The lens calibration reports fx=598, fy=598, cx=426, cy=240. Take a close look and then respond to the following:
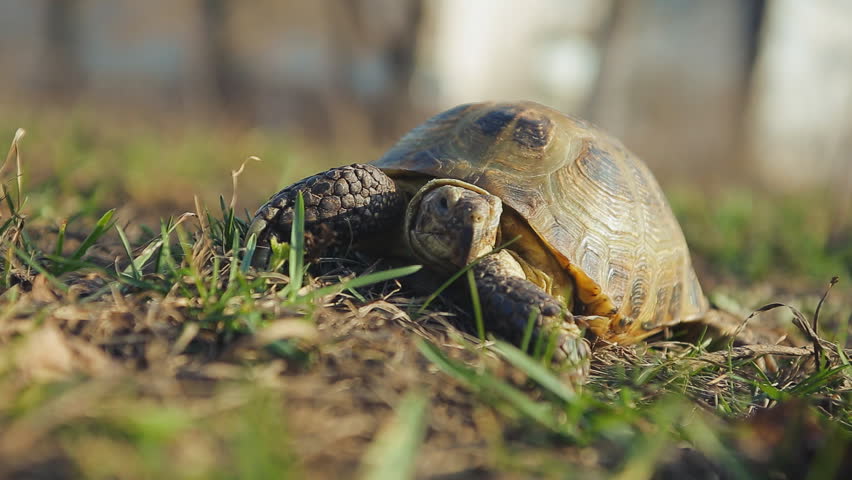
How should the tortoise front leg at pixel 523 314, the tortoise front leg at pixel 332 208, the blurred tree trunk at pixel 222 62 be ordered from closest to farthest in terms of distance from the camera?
the tortoise front leg at pixel 523 314, the tortoise front leg at pixel 332 208, the blurred tree trunk at pixel 222 62

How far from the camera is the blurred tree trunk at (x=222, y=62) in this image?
10.9 meters

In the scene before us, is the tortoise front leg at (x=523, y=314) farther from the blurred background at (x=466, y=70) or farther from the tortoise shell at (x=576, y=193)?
the blurred background at (x=466, y=70)

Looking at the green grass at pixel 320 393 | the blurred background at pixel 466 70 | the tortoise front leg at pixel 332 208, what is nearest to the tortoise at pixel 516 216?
the tortoise front leg at pixel 332 208

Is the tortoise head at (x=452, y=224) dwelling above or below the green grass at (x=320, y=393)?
above

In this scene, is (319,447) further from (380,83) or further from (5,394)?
(380,83)

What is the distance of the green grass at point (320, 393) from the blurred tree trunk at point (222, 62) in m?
9.57

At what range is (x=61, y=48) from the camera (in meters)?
11.5

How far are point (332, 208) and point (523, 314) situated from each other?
2.51ft

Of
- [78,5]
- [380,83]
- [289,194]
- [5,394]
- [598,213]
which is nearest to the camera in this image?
[5,394]

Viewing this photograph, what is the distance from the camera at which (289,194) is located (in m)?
2.11

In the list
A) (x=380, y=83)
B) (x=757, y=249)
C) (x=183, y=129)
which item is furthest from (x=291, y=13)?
(x=757, y=249)

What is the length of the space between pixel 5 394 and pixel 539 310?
4.21 ft

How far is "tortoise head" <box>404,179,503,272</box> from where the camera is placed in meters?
1.94

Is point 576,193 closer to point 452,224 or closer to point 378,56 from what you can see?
point 452,224
